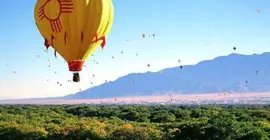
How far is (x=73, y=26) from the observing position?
95.2 ft

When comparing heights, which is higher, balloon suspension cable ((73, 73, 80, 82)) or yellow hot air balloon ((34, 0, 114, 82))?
yellow hot air balloon ((34, 0, 114, 82))

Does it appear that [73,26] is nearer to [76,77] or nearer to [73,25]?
[73,25]

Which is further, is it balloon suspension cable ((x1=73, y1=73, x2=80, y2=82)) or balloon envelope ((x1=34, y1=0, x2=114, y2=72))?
balloon envelope ((x1=34, y1=0, x2=114, y2=72))

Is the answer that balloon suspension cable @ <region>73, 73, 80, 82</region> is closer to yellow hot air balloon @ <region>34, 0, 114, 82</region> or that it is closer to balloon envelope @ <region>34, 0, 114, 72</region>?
yellow hot air balloon @ <region>34, 0, 114, 82</region>

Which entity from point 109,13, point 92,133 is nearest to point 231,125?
point 92,133

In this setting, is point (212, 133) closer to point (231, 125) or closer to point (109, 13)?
point (231, 125)

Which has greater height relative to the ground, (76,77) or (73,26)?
(73,26)

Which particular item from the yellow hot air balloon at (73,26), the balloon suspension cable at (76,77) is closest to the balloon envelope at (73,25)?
the yellow hot air balloon at (73,26)

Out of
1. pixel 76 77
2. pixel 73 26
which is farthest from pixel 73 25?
pixel 76 77

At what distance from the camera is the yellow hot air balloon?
94.8 ft

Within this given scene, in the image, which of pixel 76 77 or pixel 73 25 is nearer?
pixel 76 77

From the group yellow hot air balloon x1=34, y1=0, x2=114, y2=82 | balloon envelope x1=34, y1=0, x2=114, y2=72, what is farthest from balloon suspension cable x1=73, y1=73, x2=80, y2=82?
balloon envelope x1=34, y1=0, x2=114, y2=72

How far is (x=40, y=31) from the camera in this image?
100 feet

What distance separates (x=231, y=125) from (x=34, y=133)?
19.9m
